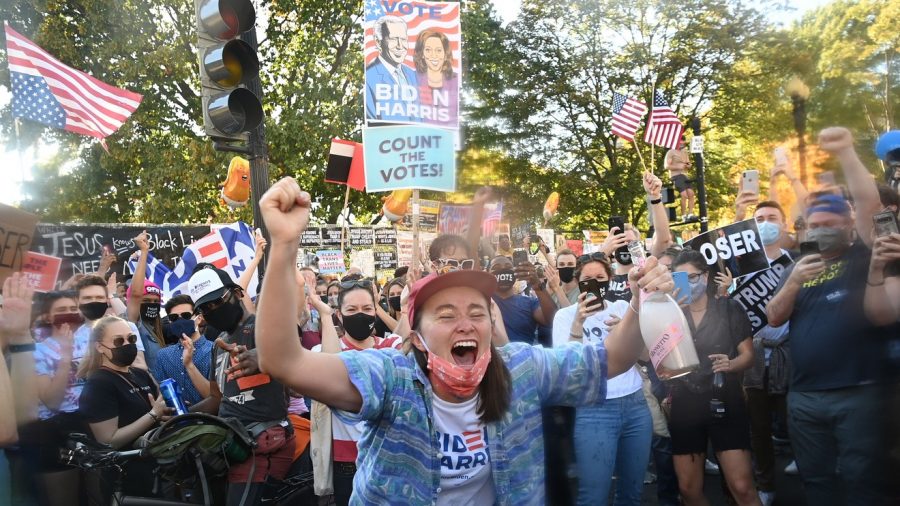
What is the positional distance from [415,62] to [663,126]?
90cm

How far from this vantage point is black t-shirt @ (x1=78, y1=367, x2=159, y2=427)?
167 inches

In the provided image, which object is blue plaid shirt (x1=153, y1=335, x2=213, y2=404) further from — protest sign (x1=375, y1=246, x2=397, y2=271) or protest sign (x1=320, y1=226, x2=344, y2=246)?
protest sign (x1=375, y1=246, x2=397, y2=271)

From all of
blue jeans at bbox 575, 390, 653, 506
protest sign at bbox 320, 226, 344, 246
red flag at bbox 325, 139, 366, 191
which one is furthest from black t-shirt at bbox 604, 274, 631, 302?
protest sign at bbox 320, 226, 344, 246

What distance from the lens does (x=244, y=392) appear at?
166 inches

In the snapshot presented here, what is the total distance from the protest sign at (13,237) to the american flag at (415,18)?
1483 millimetres

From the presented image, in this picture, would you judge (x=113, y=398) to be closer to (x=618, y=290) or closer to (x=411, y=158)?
(x=411, y=158)

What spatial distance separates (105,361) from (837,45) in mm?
4215

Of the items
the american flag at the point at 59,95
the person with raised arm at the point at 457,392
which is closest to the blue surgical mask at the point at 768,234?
the person with raised arm at the point at 457,392

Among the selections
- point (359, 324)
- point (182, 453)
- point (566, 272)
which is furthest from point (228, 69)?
point (566, 272)

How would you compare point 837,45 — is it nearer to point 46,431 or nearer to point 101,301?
point 46,431

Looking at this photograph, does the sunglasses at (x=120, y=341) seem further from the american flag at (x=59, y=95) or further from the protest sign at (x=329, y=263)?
the protest sign at (x=329, y=263)

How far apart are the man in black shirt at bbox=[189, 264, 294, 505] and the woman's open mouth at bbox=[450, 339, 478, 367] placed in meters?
2.08

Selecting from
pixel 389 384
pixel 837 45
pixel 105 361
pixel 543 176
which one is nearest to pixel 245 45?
pixel 105 361

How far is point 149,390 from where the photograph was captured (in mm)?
4625
